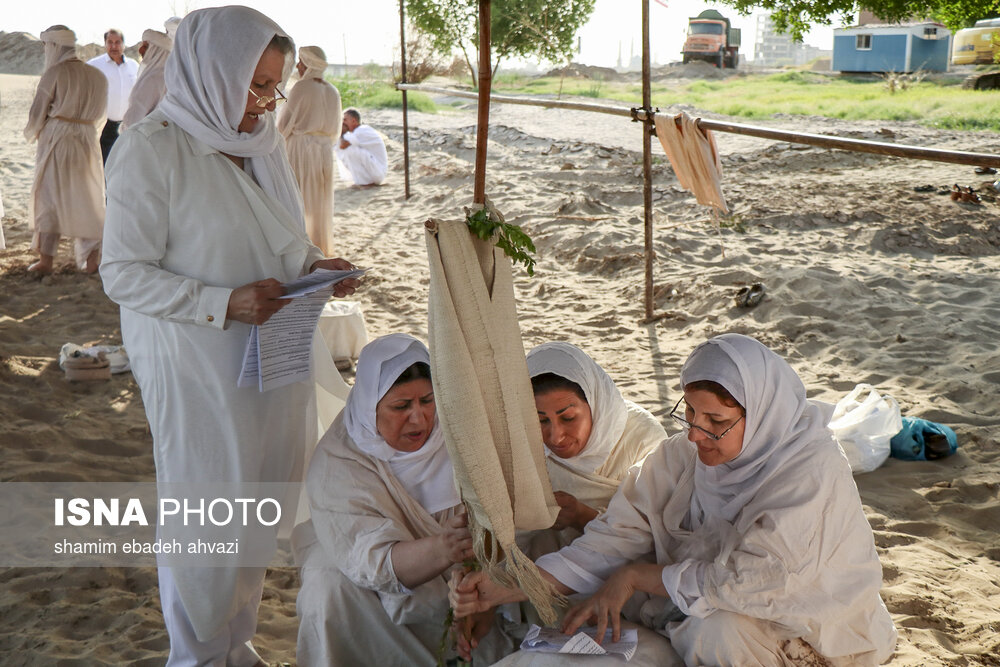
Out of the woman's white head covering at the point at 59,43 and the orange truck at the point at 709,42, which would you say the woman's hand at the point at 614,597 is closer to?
the woman's white head covering at the point at 59,43

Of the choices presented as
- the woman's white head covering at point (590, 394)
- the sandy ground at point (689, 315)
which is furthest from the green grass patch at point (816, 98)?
the woman's white head covering at point (590, 394)

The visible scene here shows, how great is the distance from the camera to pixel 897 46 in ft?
92.9

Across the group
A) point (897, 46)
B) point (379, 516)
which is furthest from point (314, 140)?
→ point (897, 46)

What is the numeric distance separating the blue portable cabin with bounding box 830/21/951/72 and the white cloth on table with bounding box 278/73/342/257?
25.5 m

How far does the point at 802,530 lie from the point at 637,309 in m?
4.53

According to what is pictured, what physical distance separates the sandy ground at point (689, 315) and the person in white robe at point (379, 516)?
468 millimetres

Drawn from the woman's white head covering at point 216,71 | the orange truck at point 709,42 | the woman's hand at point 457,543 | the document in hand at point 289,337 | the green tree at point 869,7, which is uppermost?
the orange truck at point 709,42

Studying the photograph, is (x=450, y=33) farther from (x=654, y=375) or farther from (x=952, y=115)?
(x=654, y=375)

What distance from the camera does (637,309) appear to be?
21.2 ft

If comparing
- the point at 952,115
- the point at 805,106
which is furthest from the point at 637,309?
the point at 805,106

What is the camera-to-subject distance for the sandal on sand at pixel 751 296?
6.05 metres

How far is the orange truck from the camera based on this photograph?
34938mm

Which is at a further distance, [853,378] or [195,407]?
[853,378]

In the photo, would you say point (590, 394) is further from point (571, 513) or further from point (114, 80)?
point (114, 80)
